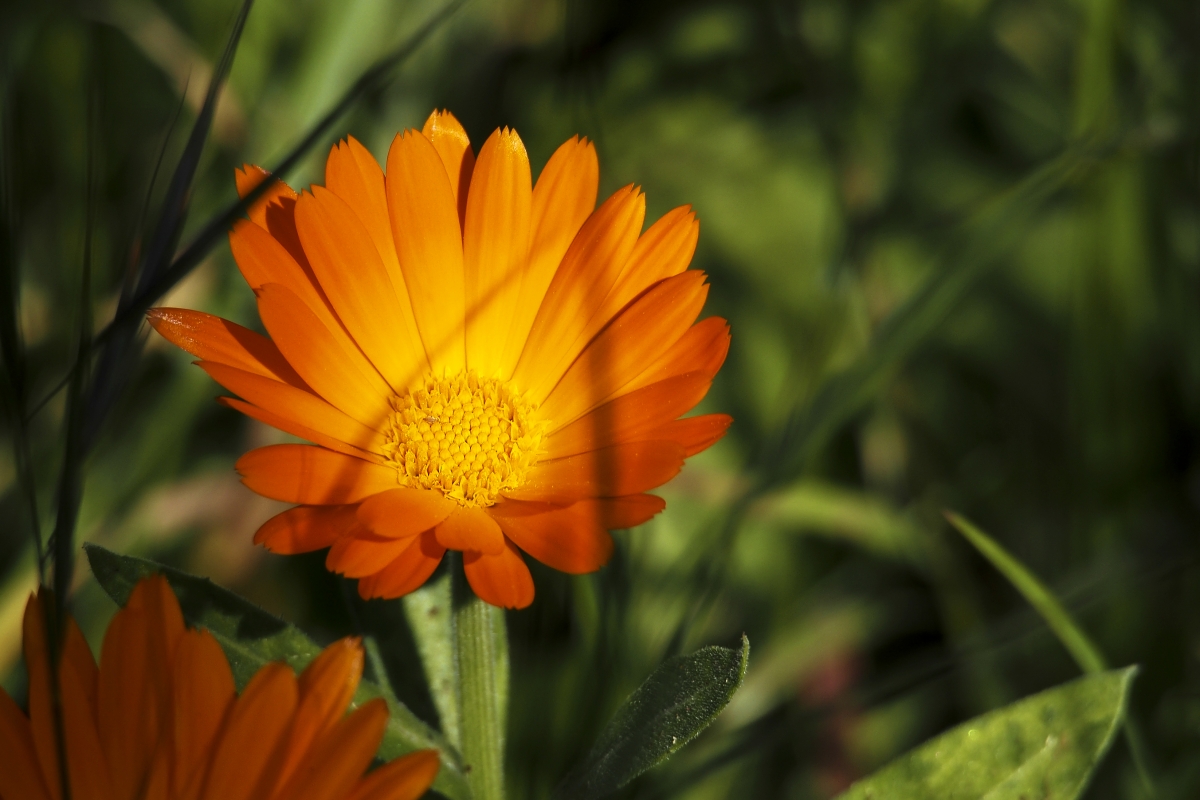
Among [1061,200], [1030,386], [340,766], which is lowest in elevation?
[1030,386]

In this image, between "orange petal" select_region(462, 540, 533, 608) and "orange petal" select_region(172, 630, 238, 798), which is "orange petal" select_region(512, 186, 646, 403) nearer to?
"orange petal" select_region(462, 540, 533, 608)

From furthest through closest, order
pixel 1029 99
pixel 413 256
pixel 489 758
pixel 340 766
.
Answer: pixel 1029 99, pixel 413 256, pixel 489 758, pixel 340 766

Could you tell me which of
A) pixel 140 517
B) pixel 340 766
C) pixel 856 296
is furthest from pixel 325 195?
pixel 856 296

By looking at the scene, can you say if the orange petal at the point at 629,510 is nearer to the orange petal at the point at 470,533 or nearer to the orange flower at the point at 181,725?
the orange petal at the point at 470,533

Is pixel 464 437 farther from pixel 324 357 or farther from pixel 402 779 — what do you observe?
pixel 402 779

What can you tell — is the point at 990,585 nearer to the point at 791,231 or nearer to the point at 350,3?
the point at 791,231

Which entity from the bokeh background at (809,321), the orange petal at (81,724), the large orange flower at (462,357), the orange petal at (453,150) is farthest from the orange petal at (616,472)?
the orange petal at (81,724)

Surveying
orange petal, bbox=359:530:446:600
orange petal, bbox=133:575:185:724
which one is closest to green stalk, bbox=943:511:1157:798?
orange petal, bbox=359:530:446:600
